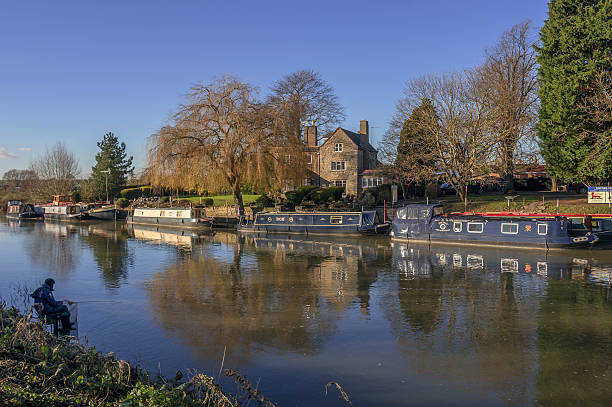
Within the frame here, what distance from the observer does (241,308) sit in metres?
15.3

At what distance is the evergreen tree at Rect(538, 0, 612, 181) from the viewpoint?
32812mm

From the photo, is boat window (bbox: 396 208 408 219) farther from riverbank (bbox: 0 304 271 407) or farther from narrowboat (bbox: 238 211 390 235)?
riverbank (bbox: 0 304 271 407)

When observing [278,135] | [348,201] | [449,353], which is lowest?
[449,353]

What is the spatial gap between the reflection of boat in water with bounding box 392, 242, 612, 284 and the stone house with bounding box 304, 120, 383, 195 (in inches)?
1094

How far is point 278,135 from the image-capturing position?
40625mm

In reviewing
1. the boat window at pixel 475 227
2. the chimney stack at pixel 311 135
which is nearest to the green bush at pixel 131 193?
the chimney stack at pixel 311 135

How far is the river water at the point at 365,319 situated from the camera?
31.5 ft

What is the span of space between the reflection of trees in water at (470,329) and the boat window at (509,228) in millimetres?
7995

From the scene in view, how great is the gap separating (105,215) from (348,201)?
99.5 feet

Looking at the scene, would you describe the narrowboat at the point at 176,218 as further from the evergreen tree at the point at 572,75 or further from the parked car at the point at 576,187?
the parked car at the point at 576,187

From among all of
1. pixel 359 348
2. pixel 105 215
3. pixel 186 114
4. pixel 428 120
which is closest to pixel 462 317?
pixel 359 348

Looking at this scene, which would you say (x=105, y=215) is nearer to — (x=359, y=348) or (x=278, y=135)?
(x=278, y=135)

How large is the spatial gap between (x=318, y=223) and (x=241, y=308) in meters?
21.8

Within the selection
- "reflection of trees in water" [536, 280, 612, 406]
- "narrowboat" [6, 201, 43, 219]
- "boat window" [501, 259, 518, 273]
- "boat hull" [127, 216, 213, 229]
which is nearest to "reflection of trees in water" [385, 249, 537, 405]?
"reflection of trees in water" [536, 280, 612, 406]
